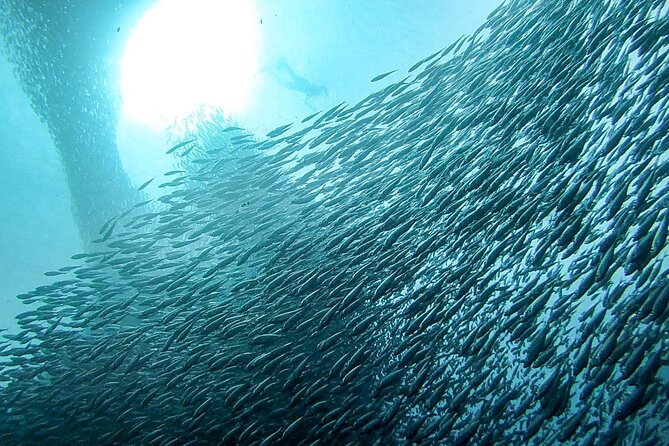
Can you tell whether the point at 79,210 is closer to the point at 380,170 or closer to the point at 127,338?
the point at 127,338

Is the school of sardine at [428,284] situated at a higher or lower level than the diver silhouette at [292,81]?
lower

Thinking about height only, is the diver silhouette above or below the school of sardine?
above

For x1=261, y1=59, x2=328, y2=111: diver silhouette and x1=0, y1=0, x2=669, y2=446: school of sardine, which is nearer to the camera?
x1=0, y1=0, x2=669, y2=446: school of sardine

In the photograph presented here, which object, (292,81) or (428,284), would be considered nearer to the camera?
(428,284)

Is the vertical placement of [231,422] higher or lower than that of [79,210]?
lower

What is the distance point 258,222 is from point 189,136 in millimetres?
5794

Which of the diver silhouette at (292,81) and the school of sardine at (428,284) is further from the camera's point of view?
the diver silhouette at (292,81)

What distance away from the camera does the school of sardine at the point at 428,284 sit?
5.48 m

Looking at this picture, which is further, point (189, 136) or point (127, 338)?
point (189, 136)

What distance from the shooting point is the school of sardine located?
5480mm

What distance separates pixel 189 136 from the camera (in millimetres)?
12258

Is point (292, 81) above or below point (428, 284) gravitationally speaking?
above

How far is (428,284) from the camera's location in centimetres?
670

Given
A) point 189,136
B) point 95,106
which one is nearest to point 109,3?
point 95,106
